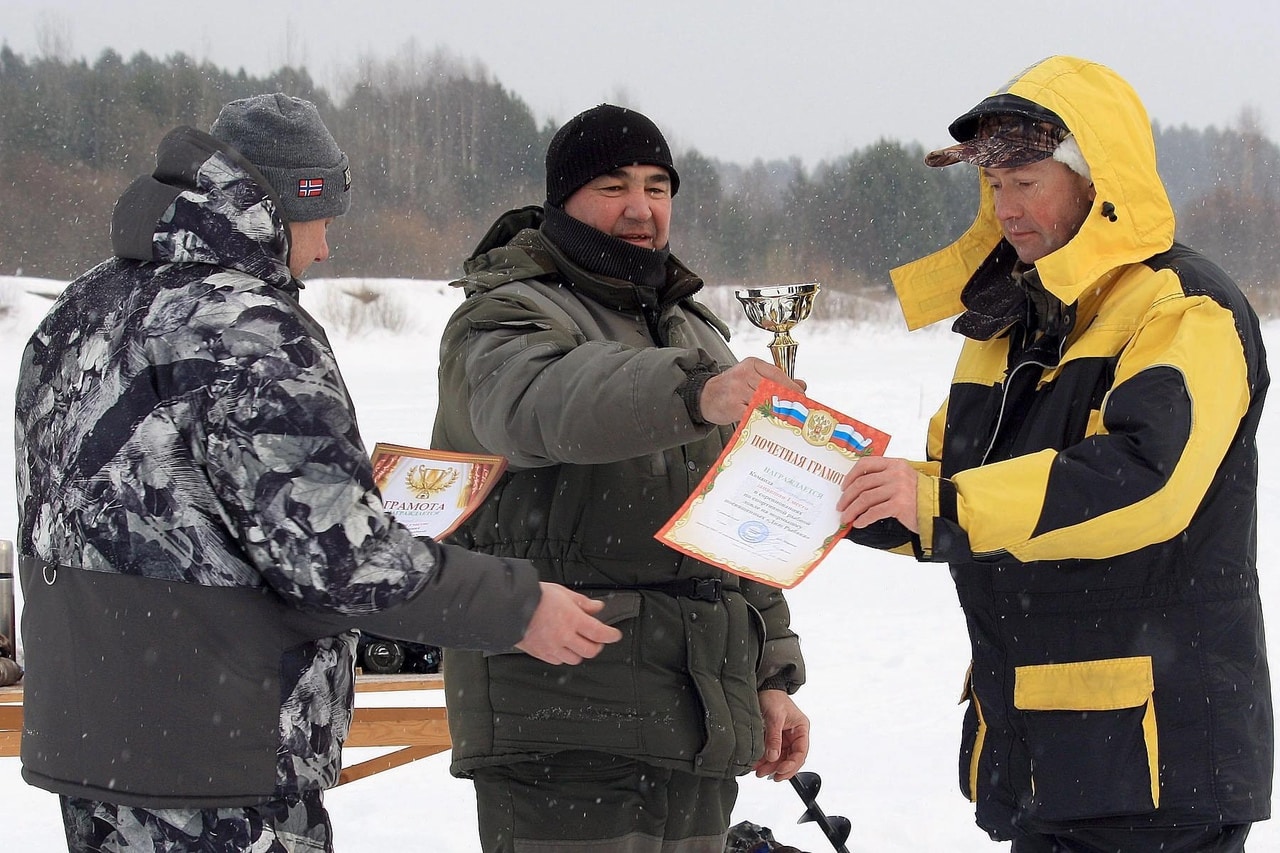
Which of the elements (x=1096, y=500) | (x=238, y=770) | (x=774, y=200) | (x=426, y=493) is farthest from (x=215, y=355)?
(x=774, y=200)

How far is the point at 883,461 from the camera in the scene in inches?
80.0

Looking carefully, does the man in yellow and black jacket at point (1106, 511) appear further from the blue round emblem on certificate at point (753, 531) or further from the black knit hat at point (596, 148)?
the black knit hat at point (596, 148)

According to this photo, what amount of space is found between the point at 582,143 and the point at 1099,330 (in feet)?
3.54

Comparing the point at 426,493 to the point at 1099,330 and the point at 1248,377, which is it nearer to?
the point at 1099,330

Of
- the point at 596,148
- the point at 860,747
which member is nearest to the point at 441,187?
the point at 860,747

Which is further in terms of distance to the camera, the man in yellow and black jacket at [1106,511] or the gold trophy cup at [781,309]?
the gold trophy cup at [781,309]

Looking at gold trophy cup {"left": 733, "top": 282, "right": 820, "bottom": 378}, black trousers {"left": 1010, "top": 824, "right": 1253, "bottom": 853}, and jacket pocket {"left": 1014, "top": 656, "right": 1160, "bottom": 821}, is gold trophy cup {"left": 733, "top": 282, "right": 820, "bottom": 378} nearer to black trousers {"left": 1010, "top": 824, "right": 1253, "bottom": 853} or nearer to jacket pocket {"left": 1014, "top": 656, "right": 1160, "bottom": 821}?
jacket pocket {"left": 1014, "top": 656, "right": 1160, "bottom": 821}

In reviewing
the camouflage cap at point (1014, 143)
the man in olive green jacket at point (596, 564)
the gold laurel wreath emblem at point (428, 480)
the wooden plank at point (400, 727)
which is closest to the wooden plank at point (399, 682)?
the wooden plank at point (400, 727)

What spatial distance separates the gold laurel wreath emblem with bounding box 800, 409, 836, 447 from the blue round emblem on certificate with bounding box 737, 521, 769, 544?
0.16 metres

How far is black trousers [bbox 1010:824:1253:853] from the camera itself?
2.07 metres

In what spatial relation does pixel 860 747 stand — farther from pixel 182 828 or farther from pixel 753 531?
pixel 182 828

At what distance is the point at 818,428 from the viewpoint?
Result: 2.08m

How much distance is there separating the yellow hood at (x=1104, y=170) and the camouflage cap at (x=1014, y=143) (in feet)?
0.16

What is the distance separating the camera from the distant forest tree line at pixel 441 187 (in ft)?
100
